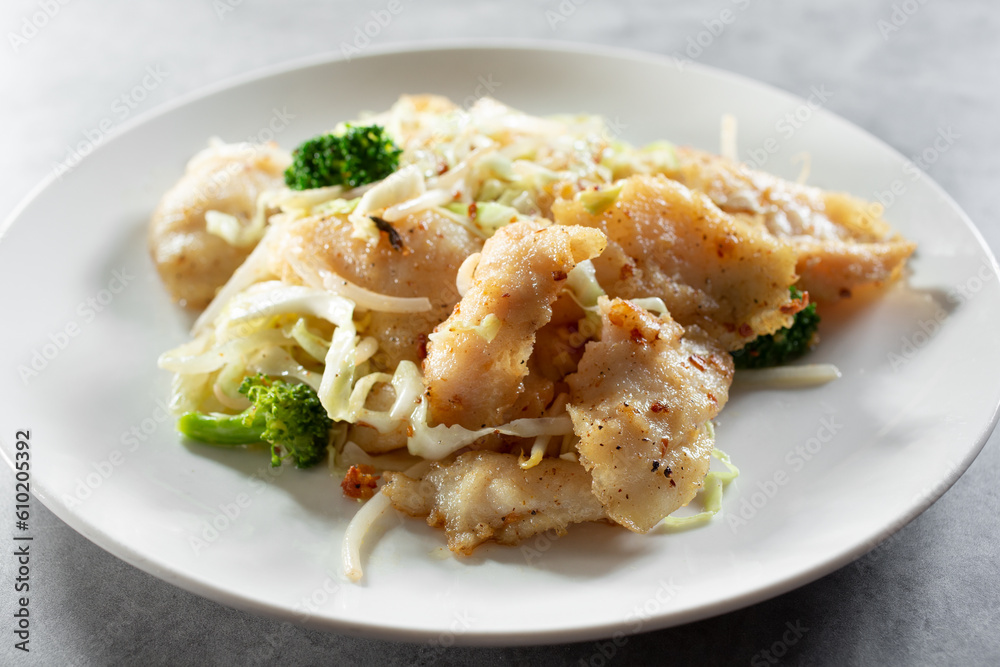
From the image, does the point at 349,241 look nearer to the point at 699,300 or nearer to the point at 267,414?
the point at 267,414

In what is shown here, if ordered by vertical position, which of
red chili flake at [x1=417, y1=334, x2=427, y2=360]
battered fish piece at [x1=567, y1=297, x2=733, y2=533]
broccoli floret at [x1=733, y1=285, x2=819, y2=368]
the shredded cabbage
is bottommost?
the shredded cabbage

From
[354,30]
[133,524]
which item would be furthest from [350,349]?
[354,30]

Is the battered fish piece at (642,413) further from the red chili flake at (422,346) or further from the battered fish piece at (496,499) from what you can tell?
the red chili flake at (422,346)

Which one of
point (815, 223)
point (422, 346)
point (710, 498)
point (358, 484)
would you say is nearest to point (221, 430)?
point (358, 484)

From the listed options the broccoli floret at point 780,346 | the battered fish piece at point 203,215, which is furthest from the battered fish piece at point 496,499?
the battered fish piece at point 203,215

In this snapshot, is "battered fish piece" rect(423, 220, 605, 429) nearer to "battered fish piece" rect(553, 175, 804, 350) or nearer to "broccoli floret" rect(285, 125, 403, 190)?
"battered fish piece" rect(553, 175, 804, 350)

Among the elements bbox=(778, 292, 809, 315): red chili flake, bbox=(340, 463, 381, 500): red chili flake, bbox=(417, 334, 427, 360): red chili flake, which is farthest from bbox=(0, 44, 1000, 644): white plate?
bbox=(417, 334, 427, 360): red chili flake
